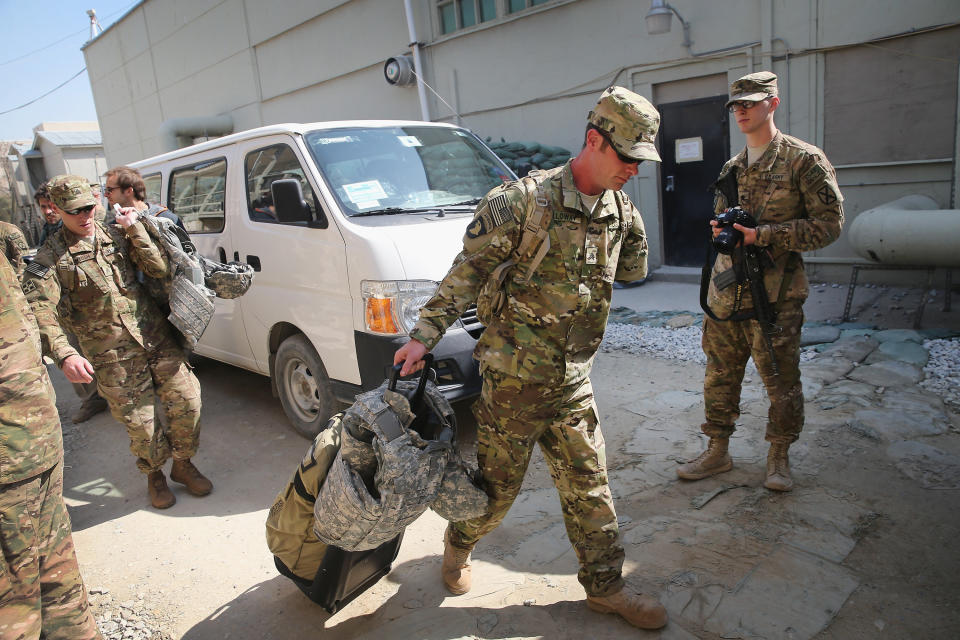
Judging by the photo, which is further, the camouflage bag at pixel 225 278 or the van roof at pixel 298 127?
the van roof at pixel 298 127

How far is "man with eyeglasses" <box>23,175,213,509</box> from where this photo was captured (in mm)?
3396

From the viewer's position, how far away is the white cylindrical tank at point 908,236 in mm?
5316

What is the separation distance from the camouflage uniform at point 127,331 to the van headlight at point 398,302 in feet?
4.06

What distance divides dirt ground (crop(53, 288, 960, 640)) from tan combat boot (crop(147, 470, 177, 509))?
0.20 ft

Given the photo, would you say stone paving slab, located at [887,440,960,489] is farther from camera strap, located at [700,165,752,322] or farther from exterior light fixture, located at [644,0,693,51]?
exterior light fixture, located at [644,0,693,51]

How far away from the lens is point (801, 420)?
3262 mm

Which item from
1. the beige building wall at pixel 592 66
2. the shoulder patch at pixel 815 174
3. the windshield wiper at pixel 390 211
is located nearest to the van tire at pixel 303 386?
the windshield wiper at pixel 390 211

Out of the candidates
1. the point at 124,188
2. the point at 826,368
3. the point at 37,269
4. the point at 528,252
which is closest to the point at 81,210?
the point at 37,269

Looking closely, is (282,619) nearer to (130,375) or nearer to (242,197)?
(130,375)

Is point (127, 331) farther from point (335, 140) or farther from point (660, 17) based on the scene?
point (660, 17)

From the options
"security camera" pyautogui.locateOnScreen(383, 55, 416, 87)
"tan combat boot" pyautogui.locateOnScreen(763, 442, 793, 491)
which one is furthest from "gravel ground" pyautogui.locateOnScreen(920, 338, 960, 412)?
"security camera" pyautogui.locateOnScreen(383, 55, 416, 87)

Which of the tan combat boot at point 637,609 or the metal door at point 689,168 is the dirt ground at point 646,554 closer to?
the tan combat boot at point 637,609

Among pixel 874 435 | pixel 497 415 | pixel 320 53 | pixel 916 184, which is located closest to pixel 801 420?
pixel 874 435

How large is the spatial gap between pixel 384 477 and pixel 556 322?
81 centimetres
